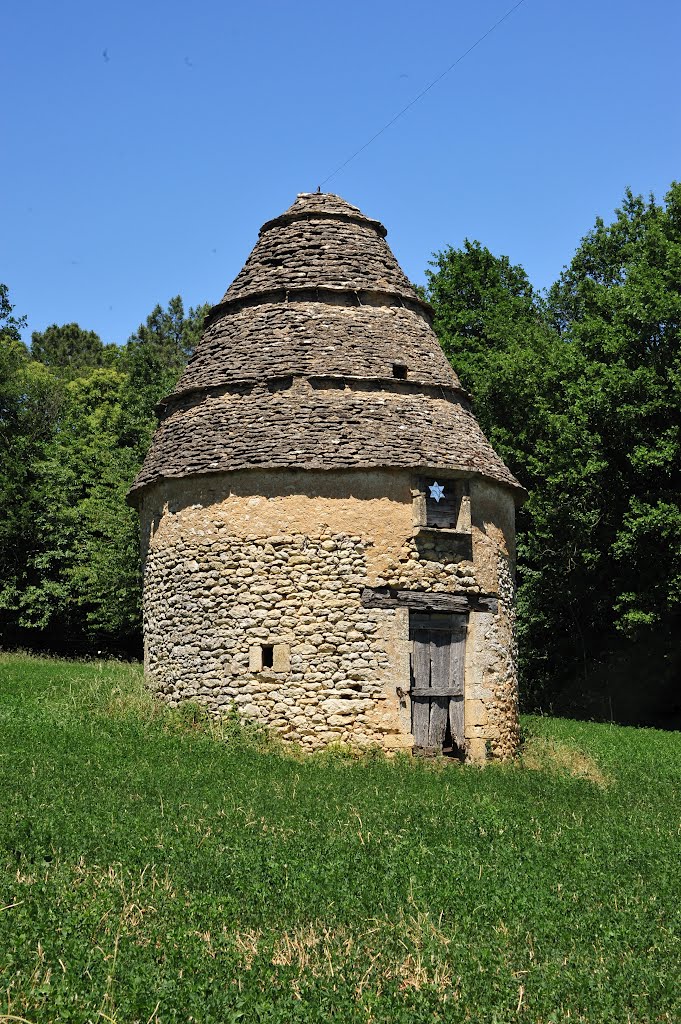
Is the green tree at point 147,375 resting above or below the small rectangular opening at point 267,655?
above

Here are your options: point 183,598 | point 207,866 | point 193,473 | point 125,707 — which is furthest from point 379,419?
point 207,866

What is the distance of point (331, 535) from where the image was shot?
14.5 metres

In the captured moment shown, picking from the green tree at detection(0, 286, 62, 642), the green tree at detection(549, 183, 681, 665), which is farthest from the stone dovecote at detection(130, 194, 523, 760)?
the green tree at detection(0, 286, 62, 642)

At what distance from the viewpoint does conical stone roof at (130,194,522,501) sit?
49.1 ft

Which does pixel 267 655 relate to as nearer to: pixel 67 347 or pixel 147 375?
pixel 147 375

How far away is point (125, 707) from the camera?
1455 centimetres

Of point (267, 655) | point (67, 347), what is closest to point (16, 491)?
point (267, 655)

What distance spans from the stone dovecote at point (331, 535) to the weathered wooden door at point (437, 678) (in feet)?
0.08

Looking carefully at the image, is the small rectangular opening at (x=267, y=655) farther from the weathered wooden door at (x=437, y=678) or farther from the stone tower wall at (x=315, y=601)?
the weathered wooden door at (x=437, y=678)

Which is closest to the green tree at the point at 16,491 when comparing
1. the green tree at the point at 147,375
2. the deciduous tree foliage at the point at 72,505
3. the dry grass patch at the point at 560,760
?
the deciduous tree foliage at the point at 72,505

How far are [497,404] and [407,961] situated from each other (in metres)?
22.1

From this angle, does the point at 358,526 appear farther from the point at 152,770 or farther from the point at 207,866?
the point at 207,866

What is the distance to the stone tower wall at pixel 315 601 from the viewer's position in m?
14.1

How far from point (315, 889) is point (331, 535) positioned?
23.6 feet
